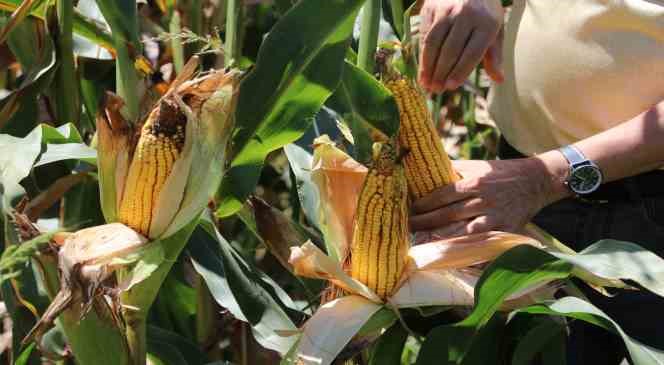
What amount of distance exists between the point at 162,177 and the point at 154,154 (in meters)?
0.03

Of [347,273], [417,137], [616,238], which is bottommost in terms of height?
[616,238]

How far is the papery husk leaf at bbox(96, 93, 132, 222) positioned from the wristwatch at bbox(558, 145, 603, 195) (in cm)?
53

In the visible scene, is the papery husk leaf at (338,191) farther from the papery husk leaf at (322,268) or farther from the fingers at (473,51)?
the fingers at (473,51)

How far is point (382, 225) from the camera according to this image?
3.34 ft

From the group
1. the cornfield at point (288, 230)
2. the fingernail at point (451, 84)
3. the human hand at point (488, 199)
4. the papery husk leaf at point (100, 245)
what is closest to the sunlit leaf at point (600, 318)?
the cornfield at point (288, 230)

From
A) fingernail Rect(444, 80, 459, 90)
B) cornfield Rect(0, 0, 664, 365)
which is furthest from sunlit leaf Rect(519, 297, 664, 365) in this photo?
fingernail Rect(444, 80, 459, 90)

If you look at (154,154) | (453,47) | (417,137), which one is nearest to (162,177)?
(154,154)

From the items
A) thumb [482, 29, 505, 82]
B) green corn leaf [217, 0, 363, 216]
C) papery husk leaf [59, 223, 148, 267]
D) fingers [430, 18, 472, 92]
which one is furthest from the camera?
thumb [482, 29, 505, 82]

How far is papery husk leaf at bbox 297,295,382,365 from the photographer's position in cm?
102

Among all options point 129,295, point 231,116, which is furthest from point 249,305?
point 231,116

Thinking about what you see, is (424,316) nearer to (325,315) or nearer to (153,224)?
(325,315)

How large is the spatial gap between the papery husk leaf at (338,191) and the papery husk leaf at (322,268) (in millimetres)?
58

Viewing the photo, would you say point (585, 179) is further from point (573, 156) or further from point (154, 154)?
point (154, 154)

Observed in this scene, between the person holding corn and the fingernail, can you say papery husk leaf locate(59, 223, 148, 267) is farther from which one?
the fingernail
